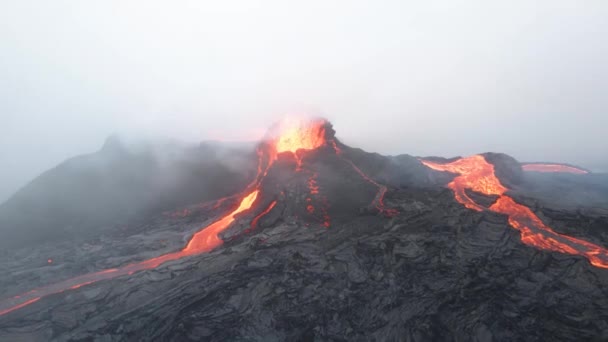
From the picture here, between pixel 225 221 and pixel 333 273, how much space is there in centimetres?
1360

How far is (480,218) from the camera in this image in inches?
926

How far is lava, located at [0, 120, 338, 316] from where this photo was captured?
18141 mm

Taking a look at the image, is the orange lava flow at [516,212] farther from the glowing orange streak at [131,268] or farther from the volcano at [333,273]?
the glowing orange streak at [131,268]

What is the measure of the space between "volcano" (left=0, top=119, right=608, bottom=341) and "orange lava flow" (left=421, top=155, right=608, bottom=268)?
151mm

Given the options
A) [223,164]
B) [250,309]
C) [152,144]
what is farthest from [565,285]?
[152,144]

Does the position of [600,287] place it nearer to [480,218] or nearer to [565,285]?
[565,285]

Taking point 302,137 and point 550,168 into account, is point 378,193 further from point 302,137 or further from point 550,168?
point 550,168

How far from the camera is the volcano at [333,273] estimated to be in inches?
616

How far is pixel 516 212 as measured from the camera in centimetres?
2492

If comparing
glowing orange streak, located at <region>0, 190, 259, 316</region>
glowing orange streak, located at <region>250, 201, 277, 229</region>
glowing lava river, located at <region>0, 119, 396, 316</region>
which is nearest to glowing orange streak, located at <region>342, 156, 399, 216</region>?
glowing lava river, located at <region>0, 119, 396, 316</region>

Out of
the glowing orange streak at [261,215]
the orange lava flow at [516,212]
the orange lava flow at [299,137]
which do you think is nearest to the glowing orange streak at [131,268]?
the glowing orange streak at [261,215]

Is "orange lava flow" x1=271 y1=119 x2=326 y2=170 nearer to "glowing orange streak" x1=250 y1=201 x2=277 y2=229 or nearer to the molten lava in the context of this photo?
the molten lava

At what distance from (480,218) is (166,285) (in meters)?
23.1

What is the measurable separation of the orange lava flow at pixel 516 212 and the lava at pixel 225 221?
14.6 m
